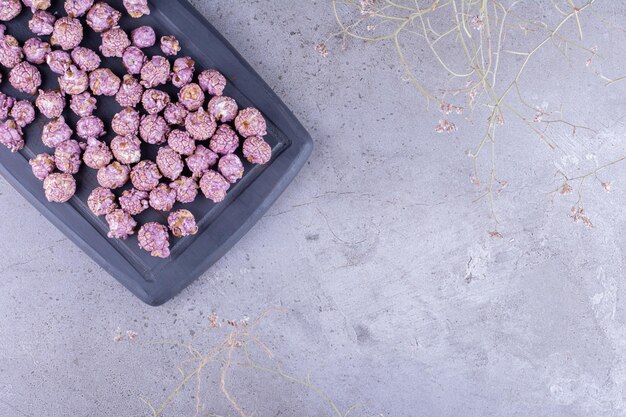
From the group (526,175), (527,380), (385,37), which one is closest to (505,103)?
(526,175)

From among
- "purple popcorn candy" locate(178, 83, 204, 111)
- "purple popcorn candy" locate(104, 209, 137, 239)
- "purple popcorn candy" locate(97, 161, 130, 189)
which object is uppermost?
"purple popcorn candy" locate(178, 83, 204, 111)

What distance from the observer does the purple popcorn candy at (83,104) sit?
0.90 meters

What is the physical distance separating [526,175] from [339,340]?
0.47m

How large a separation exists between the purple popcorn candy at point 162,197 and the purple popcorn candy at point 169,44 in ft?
0.73

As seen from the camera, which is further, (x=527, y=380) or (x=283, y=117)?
(x=527, y=380)

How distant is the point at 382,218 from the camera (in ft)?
3.39

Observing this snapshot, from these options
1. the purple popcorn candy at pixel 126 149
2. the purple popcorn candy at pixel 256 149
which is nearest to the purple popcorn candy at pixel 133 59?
the purple popcorn candy at pixel 126 149

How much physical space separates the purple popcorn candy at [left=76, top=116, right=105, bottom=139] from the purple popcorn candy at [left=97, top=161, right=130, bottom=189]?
57mm

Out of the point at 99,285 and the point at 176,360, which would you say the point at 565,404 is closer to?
the point at 176,360

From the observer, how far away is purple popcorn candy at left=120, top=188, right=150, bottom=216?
2.99 ft

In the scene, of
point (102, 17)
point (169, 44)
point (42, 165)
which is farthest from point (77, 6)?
point (42, 165)

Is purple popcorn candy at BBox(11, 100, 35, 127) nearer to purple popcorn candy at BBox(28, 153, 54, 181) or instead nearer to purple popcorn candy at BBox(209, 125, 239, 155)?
purple popcorn candy at BBox(28, 153, 54, 181)

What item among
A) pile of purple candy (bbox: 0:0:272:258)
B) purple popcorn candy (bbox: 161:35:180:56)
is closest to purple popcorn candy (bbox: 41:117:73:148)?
pile of purple candy (bbox: 0:0:272:258)

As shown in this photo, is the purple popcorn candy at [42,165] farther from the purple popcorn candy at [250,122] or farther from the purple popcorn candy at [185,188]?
the purple popcorn candy at [250,122]
